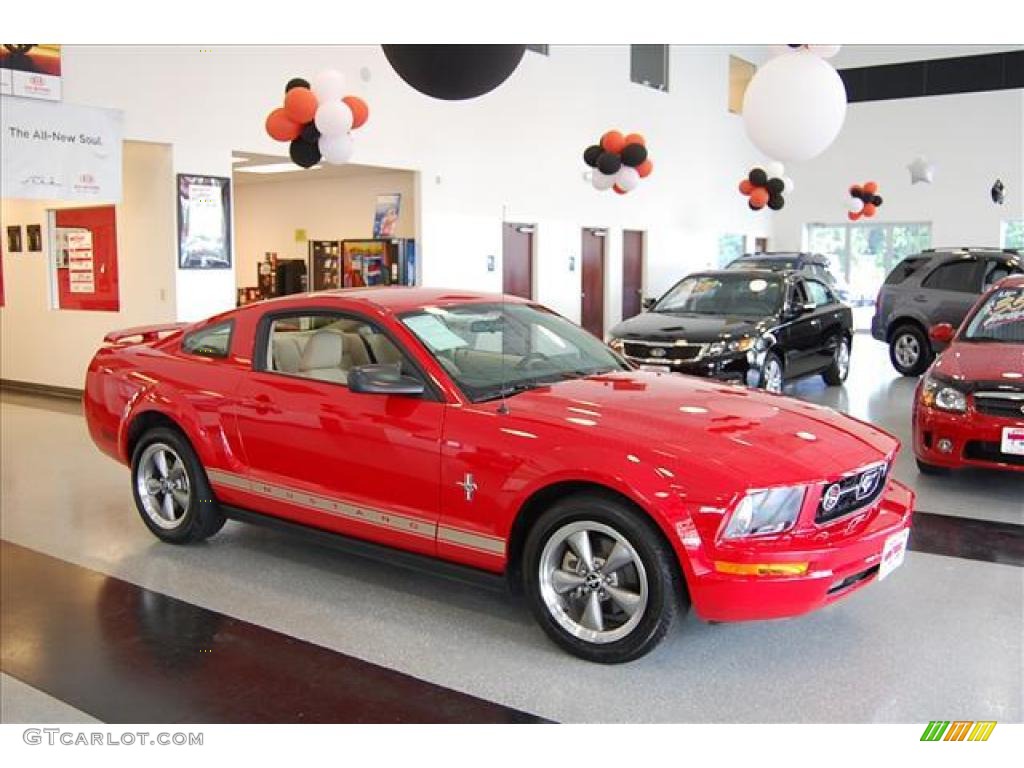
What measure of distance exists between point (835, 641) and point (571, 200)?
42.7ft

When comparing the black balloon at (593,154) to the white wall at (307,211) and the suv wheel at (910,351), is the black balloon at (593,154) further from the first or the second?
the suv wheel at (910,351)

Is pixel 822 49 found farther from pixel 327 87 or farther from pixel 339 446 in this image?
pixel 339 446

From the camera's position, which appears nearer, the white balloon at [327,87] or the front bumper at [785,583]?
the front bumper at [785,583]

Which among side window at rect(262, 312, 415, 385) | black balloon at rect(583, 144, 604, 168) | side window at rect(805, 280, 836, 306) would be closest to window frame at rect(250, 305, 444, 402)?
side window at rect(262, 312, 415, 385)

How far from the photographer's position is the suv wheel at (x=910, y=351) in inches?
472

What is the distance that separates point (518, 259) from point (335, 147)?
636cm

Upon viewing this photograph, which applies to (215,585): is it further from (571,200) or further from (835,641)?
(571,200)

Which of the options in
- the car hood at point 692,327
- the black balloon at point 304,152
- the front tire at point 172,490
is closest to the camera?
the front tire at point 172,490

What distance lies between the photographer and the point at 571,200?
16.1 m

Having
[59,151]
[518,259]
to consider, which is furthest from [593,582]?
[518,259]

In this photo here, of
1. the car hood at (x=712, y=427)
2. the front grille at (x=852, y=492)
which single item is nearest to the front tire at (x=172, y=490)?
the car hood at (x=712, y=427)

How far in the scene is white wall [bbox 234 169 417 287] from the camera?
1354cm

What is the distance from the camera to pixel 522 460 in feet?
11.6
